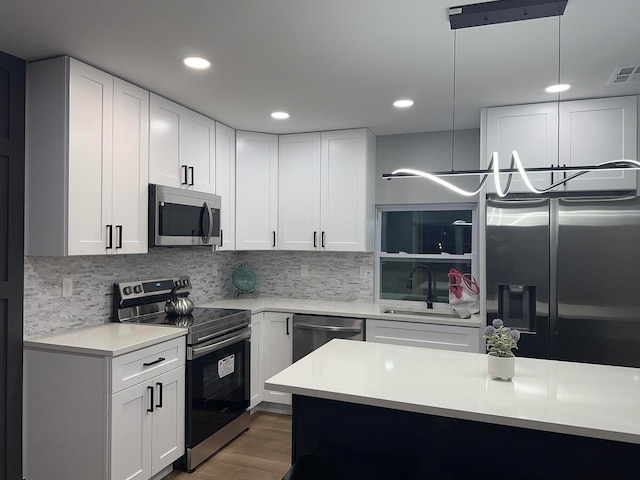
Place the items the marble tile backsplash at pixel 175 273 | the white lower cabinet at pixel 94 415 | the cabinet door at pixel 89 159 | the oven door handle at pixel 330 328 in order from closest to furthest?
the white lower cabinet at pixel 94 415 < the cabinet door at pixel 89 159 < the marble tile backsplash at pixel 175 273 < the oven door handle at pixel 330 328

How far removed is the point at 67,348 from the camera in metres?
2.41

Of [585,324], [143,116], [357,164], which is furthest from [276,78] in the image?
[585,324]

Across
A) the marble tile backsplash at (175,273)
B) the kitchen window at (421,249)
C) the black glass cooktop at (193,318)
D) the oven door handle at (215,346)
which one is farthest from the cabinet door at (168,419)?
the kitchen window at (421,249)

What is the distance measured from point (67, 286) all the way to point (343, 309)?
81.2 inches

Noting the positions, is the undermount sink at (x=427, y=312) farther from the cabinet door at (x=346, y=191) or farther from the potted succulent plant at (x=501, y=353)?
the potted succulent plant at (x=501, y=353)

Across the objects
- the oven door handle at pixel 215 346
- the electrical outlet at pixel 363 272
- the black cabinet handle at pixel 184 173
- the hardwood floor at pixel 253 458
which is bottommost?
the hardwood floor at pixel 253 458

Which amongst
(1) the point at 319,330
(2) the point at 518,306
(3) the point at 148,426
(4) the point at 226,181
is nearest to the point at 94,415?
(3) the point at 148,426

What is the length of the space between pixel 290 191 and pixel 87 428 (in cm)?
251

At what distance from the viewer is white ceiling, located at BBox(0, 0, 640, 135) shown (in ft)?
6.39

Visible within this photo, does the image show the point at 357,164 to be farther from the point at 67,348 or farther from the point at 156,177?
the point at 67,348

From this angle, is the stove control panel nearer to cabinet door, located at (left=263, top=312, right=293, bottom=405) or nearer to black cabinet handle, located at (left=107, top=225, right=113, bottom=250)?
black cabinet handle, located at (left=107, top=225, right=113, bottom=250)

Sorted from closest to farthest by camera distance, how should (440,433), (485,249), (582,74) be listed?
(440,433), (582,74), (485,249)

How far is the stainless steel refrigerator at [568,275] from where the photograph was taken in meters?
2.90

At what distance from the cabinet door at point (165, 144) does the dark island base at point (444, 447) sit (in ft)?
6.07
